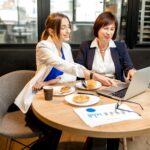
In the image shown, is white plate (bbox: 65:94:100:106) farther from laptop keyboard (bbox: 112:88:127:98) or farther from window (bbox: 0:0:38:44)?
window (bbox: 0:0:38:44)

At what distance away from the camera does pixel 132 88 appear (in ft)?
5.02

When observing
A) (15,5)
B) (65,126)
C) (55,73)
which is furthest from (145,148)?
(15,5)

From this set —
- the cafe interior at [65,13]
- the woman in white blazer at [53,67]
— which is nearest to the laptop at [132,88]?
the woman in white blazer at [53,67]

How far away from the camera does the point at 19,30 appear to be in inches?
124

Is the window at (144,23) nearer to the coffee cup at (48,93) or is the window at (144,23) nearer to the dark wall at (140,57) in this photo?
the dark wall at (140,57)

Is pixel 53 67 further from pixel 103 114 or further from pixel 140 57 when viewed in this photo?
pixel 140 57

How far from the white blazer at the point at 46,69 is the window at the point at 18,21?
1.17 metres

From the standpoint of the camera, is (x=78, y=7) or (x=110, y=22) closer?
(x=110, y=22)

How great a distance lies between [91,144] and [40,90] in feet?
1.80

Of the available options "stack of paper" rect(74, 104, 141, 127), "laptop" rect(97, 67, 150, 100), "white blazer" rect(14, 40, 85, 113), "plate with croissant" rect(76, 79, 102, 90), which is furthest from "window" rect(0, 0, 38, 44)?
"stack of paper" rect(74, 104, 141, 127)

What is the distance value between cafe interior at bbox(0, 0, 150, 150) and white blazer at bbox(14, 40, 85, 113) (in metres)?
0.95

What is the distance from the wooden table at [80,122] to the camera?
1209mm

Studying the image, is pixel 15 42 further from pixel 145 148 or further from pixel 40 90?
pixel 145 148

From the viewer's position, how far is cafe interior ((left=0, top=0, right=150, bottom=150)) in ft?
9.62
